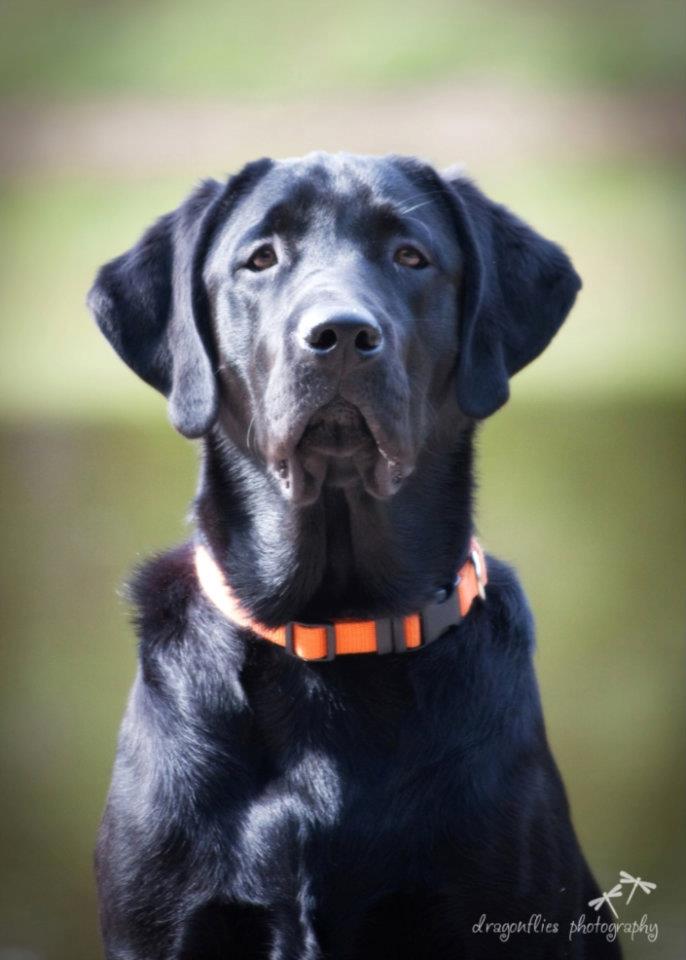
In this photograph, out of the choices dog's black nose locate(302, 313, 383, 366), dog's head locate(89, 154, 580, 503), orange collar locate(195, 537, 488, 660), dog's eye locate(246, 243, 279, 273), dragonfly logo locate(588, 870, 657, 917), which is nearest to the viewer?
dog's black nose locate(302, 313, 383, 366)

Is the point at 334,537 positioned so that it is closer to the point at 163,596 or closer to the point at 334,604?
the point at 334,604

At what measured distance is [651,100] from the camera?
16.6 ft

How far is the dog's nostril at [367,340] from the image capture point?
2.11 metres

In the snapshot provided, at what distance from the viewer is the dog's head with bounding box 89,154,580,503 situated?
2182 mm

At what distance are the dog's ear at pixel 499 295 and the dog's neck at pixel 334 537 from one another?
0.46ft

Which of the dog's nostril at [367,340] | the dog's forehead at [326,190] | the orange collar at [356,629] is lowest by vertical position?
the orange collar at [356,629]

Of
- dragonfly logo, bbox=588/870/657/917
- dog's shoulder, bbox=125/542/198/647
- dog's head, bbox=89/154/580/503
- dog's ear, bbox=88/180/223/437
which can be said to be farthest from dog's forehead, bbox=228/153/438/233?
dragonfly logo, bbox=588/870/657/917

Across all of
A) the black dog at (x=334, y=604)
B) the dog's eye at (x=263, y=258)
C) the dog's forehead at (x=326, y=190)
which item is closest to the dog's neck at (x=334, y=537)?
the black dog at (x=334, y=604)

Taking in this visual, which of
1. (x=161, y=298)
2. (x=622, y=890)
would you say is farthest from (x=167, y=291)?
(x=622, y=890)

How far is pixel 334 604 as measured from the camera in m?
2.41

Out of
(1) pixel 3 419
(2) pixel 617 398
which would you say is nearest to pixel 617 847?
(2) pixel 617 398

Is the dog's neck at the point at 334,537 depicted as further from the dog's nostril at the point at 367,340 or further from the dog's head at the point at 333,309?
the dog's nostril at the point at 367,340

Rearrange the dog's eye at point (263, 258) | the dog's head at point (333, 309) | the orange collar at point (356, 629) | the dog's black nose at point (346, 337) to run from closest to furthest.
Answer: the dog's black nose at point (346, 337) < the dog's head at point (333, 309) < the orange collar at point (356, 629) < the dog's eye at point (263, 258)

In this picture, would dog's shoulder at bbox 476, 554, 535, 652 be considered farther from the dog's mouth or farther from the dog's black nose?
the dog's black nose
